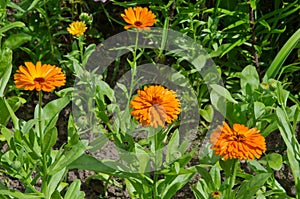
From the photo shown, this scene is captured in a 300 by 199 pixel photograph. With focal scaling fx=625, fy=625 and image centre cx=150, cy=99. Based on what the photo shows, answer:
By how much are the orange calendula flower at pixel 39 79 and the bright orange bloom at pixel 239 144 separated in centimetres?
39

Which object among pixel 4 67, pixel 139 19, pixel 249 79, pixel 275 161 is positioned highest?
pixel 139 19

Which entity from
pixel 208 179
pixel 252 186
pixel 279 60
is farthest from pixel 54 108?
pixel 279 60

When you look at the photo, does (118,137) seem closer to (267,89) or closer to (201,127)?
(267,89)

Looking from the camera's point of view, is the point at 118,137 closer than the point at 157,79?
Yes

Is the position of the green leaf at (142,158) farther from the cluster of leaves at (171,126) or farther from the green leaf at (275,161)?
the green leaf at (275,161)

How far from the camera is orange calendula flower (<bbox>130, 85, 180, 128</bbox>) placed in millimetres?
1435

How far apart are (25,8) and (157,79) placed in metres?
0.55

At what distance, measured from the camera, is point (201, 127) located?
2.33 m

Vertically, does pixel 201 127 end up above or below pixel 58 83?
below

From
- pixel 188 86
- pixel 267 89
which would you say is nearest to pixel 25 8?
pixel 188 86

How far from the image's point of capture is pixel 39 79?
1.42 metres

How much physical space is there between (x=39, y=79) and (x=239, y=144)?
1.57 feet

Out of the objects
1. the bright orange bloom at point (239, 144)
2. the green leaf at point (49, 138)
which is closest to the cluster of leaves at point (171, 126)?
the green leaf at point (49, 138)

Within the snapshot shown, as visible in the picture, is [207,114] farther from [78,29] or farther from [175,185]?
[78,29]
